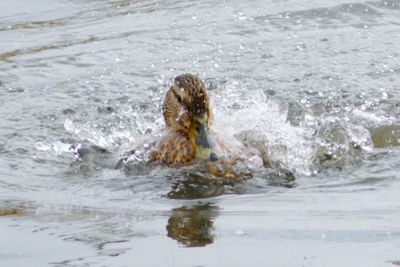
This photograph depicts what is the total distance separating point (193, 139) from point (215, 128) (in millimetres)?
708

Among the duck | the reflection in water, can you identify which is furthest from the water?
the duck

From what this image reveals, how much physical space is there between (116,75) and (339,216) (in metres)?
5.13

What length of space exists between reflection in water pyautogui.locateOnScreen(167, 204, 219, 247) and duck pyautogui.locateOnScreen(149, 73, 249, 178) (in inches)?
39.5

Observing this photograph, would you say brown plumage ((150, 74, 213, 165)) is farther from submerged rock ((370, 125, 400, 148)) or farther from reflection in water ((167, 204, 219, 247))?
submerged rock ((370, 125, 400, 148))

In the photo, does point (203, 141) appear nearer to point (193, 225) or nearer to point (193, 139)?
point (193, 139)

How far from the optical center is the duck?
7832 mm

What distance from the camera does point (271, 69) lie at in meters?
10.9

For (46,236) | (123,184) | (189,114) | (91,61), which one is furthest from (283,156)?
(91,61)

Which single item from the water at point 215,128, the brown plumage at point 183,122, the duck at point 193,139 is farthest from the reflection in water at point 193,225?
the brown plumage at point 183,122

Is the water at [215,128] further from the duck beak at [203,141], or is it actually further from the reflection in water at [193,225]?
the duck beak at [203,141]

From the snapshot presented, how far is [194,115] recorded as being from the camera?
8.09 m

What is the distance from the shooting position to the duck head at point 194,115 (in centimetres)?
789

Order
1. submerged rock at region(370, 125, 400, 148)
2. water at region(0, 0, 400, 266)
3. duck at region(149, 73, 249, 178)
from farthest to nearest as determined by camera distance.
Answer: submerged rock at region(370, 125, 400, 148) → duck at region(149, 73, 249, 178) → water at region(0, 0, 400, 266)

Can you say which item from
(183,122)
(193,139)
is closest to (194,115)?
(193,139)
